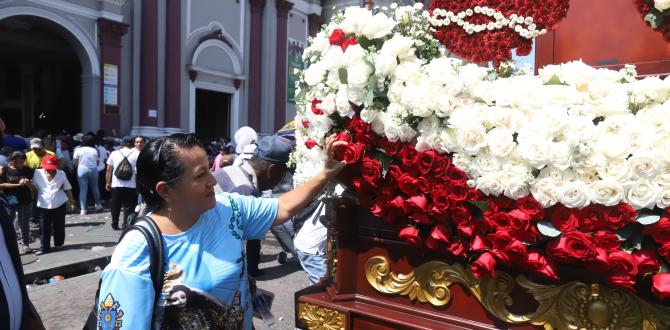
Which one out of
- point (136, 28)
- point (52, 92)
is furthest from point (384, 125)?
point (52, 92)

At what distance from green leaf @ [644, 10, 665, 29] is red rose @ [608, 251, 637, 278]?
3.83ft

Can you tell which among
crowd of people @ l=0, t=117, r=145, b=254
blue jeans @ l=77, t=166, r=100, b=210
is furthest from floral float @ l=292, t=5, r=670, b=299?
blue jeans @ l=77, t=166, r=100, b=210

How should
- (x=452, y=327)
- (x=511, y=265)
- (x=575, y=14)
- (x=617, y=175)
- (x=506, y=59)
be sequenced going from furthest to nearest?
(x=575, y=14), (x=506, y=59), (x=452, y=327), (x=511, y=265), (x=617, y=175)

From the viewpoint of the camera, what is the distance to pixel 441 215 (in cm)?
165

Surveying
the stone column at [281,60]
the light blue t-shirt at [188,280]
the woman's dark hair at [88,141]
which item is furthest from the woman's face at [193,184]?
the stone column at [281,60]

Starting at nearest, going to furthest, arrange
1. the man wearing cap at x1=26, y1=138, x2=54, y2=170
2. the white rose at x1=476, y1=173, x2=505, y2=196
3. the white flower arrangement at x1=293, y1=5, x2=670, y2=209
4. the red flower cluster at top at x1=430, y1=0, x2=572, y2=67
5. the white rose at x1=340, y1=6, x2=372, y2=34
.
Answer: the white flower arrangement at x1=293, y1=5, x2=670, y2=209
the white rose at x1=476, y1=173, x2=505, y2=196
the white rose at x1=340, y1=6, x2=372, y2=34
the red flower cluster at top at x1=430, y1=0, x2=572, y2=67
the man wearing cap at x1=26, y1=138, x2=54, y2=170

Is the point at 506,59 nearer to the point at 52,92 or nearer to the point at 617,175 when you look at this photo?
the point at 617,175

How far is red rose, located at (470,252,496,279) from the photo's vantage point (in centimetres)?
153

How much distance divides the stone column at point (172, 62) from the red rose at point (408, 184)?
13.3 meters

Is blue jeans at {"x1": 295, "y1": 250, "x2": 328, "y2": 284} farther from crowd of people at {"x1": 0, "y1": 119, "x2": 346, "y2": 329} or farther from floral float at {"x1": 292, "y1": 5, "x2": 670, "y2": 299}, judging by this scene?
floral float at {"x1": 292, "y1": 5, "x2": 670, "y2": 299}

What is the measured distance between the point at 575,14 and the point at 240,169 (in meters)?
2.33

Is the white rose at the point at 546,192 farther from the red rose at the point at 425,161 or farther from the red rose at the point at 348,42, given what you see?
the red rose at the point at 348,42

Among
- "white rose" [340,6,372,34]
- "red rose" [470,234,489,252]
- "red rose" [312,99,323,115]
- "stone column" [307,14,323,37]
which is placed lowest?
"red rose" [470,234,489,252]

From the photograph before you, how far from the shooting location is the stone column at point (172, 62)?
13742 millimetres
